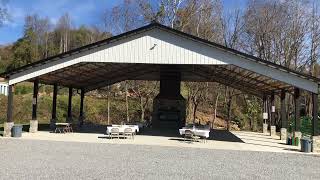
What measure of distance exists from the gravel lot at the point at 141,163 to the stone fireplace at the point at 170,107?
1199cm

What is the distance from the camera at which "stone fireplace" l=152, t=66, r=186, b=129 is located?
30.0 m

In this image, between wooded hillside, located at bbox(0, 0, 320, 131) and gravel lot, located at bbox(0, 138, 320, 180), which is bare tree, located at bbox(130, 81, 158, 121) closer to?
wooded hillside, located at bbox(0, 0, 320, 131)

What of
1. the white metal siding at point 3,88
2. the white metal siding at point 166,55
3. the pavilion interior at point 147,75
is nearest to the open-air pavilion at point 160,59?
the white metal siding at point 166,55

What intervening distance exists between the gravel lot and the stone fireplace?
1199cm

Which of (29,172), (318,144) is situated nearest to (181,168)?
(29,172)

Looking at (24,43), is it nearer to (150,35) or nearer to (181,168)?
(150,35)

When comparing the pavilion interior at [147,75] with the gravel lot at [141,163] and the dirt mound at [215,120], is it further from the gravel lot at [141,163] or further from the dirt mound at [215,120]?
the gravel lot at [141,163]

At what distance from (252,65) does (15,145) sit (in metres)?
11.0

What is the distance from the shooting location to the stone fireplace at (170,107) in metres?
30.0

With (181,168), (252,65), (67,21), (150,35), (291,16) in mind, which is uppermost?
(67,21)

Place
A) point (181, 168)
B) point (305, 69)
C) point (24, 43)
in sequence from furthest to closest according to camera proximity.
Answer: point (24, 43) → point (305, 69) → point (181, 168)

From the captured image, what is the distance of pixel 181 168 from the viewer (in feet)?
39.5

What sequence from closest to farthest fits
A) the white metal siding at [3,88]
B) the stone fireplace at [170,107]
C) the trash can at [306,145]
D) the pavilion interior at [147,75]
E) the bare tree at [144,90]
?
the trash can at [306,145]
the pavilion interior at [147,75]
the stone fireplace at [170,107]
the bare tree at [144,90]
the white metal siding at [3,88]

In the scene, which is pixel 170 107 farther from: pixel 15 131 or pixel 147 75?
pixel 15 131
